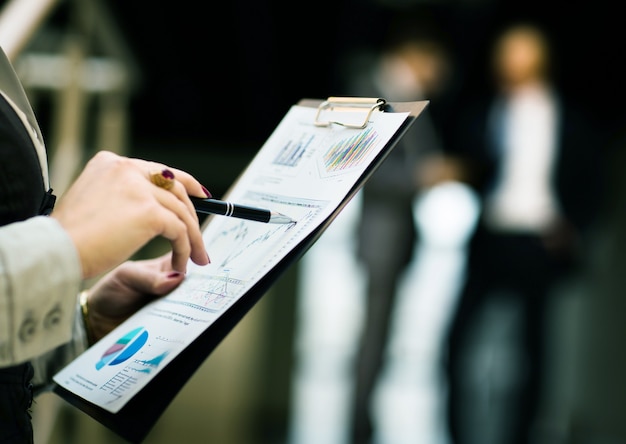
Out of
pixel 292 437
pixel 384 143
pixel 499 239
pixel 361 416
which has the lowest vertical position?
pixel 292 437

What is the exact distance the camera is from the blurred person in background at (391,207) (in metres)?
2.29

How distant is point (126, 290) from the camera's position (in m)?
0.77

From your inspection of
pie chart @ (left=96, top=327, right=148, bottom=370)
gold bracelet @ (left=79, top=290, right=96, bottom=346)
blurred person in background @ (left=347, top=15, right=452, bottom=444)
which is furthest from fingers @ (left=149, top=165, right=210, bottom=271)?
blurred person in background @ (left=347, top=15, right=452, bottom=444)

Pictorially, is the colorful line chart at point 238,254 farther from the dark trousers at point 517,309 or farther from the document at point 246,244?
the dark trousers at point 517,309

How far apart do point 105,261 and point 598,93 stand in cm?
355

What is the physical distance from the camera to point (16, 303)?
495 millimetres

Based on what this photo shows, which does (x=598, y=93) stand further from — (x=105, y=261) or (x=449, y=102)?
(x=105, y=261)

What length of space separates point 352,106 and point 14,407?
354mm

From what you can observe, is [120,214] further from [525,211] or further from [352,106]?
[525,211]

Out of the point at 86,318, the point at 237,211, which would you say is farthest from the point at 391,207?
the point at 237,211

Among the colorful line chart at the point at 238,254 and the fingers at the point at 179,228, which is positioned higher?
the fingers at the point at 179,228

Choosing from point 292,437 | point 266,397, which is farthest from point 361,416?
point 266,397

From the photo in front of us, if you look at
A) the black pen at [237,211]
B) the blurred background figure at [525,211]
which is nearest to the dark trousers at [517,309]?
the blurred background figure at [525,211]

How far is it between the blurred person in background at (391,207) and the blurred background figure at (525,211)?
6.5 inches
